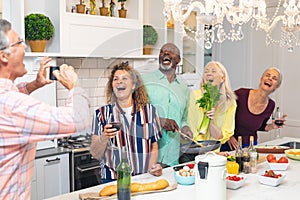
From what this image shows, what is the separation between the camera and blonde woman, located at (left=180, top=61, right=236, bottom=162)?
2635mm

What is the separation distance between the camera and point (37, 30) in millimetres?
3232

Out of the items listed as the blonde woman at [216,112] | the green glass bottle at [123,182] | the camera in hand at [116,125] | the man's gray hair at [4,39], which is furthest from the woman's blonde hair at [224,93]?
the man's gray hair at [4,39]

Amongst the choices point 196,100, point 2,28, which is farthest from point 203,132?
point 2,28

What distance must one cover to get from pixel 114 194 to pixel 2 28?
99 centimetres

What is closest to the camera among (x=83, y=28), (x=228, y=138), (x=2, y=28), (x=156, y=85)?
(x=2, y=28)

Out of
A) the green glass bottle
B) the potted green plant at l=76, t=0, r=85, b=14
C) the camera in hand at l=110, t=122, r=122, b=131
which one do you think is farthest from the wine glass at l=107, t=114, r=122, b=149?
the potted green plant at l=76, t=0, r=85, b=14

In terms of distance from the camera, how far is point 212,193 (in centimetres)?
186

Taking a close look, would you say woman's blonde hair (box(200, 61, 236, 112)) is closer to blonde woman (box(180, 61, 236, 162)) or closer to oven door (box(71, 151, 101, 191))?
blonde woman (box(180, 61, 236, 162))

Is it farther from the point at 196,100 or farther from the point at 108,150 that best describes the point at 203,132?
the point at 108,150

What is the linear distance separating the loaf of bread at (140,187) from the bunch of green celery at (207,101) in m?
0.68

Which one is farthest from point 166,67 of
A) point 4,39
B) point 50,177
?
point 50,177

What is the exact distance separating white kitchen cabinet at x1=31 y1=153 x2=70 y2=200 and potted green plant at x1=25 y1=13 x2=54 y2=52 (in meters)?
0.95

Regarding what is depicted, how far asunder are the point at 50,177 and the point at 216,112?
1.49m

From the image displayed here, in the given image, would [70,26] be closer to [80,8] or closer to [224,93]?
[80,8]
